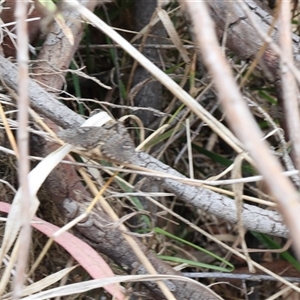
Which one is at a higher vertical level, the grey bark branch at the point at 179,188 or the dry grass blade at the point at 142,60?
the dry grass blade at the point at 142,60

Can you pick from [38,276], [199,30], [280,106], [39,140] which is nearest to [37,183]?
[39,140]

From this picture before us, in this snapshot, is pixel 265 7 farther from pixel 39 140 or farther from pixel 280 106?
pixel 39 140

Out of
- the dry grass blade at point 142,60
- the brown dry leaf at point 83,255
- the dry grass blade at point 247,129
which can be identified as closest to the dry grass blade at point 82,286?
the brown dry leaf at point 83,255

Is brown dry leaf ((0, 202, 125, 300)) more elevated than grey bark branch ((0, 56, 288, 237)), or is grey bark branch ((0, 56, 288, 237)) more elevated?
grey bark branch ((0, 56, 288, 237))

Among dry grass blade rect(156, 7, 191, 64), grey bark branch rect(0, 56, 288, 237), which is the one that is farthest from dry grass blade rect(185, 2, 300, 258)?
dry grass blade rect(156, 7, 191, 64)

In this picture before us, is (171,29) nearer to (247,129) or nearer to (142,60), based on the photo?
(142,60)

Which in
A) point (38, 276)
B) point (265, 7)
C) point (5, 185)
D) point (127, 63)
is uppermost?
point (265, 7)

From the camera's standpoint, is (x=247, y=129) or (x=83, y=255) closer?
(x=247, y=129)

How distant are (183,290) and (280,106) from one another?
326mm

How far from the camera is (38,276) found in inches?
27.0

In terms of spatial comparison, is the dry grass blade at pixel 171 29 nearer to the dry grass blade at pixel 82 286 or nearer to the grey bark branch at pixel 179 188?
the grey bark branch at pixel 179 188

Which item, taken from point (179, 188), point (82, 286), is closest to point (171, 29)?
point (179, 188)

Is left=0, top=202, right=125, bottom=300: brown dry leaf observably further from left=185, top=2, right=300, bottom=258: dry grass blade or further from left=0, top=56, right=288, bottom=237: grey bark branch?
Result: left=185, top=2, right=300, bottom=258: dry grass blade

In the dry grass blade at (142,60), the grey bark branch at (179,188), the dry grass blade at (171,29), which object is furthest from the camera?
the dry grass blade at (171,29)
